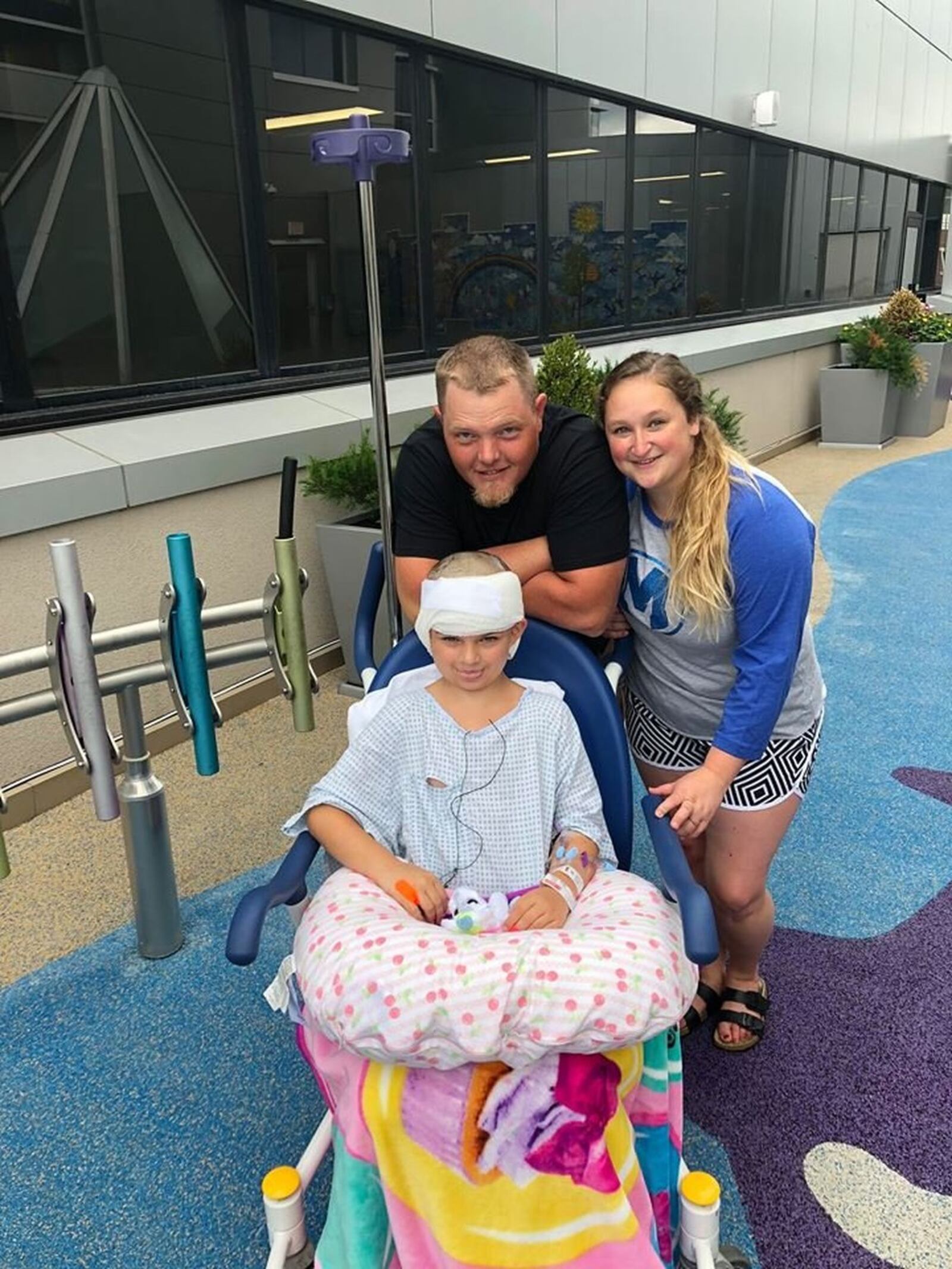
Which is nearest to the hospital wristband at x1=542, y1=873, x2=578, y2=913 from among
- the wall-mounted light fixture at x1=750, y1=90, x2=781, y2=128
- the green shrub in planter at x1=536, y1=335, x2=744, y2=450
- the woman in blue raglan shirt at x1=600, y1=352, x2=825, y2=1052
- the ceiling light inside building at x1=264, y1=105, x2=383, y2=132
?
the woman in blue raglan shirt at x1=600, y1=352, x2=825, y2=1052

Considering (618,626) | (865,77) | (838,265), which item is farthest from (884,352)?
(618,626)

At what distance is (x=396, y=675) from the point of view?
6.15ft

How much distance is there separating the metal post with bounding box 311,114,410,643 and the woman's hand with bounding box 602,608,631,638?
0.56 m

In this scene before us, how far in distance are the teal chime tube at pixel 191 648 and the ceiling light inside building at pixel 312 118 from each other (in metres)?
2.72

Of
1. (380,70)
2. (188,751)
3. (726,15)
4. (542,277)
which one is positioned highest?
(726,15)

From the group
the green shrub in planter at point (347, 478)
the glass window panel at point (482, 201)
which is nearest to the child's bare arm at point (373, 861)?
the green shrub in planter at point (347, 478)

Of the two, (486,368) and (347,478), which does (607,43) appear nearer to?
(347,478)

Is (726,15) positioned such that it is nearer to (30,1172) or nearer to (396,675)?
(396,675)

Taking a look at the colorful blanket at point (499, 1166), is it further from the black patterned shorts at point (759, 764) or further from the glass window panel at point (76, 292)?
the glass window panel at point (76, 292)

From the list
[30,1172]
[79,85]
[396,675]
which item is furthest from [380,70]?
[30,1172]

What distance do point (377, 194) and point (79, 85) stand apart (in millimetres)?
1487

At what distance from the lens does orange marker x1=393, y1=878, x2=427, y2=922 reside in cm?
155

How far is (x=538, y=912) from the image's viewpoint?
5.05 ft

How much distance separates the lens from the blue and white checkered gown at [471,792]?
5.53ft
